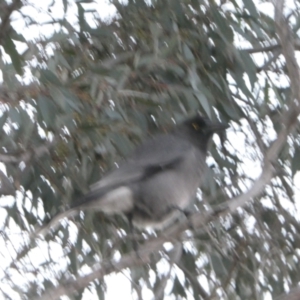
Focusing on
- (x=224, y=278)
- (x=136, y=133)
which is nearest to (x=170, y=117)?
(x=136, y=133)

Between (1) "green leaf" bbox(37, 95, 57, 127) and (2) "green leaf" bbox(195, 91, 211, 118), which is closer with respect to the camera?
(1) "green leaf" bbox(37, 95, 57, 127)

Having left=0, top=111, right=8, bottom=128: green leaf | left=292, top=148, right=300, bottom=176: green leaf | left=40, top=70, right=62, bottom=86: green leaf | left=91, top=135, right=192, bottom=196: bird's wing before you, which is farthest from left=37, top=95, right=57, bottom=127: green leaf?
left=292, top=148, right=300, bottom=176: green leaf

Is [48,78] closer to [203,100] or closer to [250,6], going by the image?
[203,100]

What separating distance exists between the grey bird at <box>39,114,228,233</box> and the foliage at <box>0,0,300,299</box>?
70mm

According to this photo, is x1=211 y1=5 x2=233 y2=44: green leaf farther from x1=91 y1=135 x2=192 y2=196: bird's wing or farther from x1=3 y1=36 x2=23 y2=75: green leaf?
x1=3 y1=36 x2=23 y2=75: green leaf

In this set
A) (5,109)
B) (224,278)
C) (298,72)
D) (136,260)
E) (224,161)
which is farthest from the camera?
(224,161)

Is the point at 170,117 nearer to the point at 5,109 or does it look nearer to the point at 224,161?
the point at 224,161

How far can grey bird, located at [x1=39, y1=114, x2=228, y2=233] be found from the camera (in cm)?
369

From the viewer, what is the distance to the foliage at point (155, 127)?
11.7ft

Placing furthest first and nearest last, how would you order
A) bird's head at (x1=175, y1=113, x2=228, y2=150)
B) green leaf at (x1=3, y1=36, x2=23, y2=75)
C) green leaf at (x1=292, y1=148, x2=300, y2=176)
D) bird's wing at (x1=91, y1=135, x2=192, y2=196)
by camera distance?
bird's head at (x1=175, y1=113, x2=228, y2=150)
green leaf at (x1=292, y1=148, x2=300, y2=176)
bird's wing at (x1=91, y1=135, x2=192, y2=196)
green leaf at (x1=3, y1=36, x2=23, y2=75)

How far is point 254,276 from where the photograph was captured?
3580 mm

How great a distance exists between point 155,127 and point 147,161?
0.74 feet

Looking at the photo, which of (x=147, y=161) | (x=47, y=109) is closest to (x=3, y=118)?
(x=47, y=109)

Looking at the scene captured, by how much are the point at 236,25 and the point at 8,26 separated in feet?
3.22
